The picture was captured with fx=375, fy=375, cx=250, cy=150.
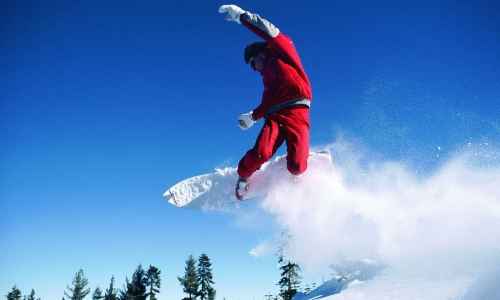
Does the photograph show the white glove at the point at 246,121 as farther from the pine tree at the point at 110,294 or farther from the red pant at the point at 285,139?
the pine tree at the point at 110,294

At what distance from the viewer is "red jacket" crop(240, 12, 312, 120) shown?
21.2 feet

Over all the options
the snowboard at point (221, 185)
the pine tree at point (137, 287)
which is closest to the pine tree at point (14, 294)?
the pine tree at point (137, 287)

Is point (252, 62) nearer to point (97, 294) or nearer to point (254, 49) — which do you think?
point (254, 49)

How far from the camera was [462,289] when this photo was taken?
648 centimetres

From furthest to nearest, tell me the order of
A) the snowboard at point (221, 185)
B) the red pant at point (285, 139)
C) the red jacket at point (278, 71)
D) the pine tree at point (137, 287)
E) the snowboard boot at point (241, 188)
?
the pine tree at point (137, 287) → the snowboard at point (221, 185) → the snowboard boot at point (241, 188) → the red jacket at point (278, 71) → the red pant at point (285, 139)

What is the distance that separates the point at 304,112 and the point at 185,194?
331 cm

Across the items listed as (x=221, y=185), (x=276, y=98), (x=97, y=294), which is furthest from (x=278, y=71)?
(x=97, y=294)

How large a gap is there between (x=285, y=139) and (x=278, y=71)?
122cm

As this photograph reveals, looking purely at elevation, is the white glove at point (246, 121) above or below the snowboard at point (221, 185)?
above

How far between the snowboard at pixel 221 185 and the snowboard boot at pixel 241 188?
473mm

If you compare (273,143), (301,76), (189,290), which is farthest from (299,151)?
(189,290)

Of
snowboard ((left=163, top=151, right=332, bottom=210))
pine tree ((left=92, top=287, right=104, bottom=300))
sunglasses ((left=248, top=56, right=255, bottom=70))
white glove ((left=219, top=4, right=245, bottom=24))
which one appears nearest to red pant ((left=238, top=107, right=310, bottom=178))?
sunglasses ((left=248, top=56, right=255, bottom=70))

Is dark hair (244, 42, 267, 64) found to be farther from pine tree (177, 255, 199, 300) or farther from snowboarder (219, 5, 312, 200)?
pine tree (177, 255, 199, 300)

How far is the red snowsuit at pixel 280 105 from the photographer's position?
642 centimetres
